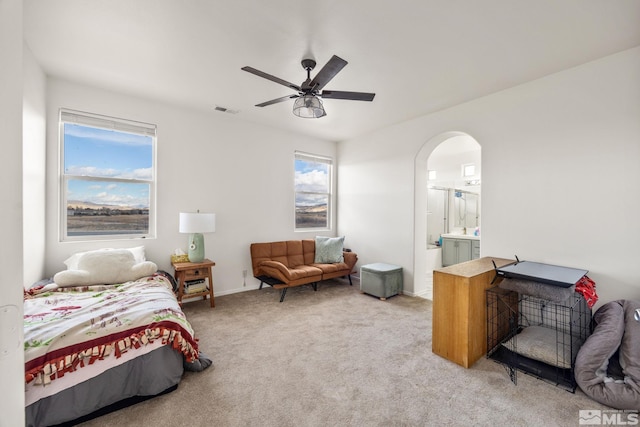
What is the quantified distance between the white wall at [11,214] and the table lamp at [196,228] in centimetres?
293

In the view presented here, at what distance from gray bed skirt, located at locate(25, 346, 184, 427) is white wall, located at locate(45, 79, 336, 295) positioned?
205 cm

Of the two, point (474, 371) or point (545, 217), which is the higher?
point (545, 217)

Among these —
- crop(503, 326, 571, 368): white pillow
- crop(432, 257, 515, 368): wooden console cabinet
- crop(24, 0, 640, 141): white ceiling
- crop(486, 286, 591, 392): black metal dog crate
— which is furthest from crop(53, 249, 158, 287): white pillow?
crop(503, 326, 571, 368): white pillow

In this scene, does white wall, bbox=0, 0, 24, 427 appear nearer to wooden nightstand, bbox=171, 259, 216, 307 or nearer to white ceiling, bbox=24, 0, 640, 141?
white ceiling, bbox=24, 0, 640, 141

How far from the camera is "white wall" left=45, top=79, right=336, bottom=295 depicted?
10.3 feet

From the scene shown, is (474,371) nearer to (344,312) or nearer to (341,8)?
(344,312)

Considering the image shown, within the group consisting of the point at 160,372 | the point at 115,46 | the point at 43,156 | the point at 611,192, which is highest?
the point at 115,46

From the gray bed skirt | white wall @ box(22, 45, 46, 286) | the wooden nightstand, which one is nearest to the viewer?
the gray bed skirt

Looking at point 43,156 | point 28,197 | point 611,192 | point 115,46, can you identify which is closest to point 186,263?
point 28,197

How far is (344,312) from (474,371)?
1578 mm

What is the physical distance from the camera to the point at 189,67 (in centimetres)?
276

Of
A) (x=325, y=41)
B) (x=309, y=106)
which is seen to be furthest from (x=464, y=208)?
(x=325, y=41)

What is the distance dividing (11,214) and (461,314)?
272 centimetres

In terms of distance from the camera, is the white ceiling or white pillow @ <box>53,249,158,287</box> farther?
white pillow @ <box>53,249,158,287</box>
